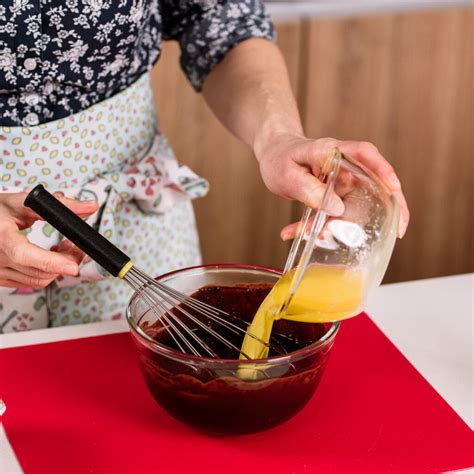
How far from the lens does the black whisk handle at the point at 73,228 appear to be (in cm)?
78

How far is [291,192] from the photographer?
911mm

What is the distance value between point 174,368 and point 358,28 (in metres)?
1.62

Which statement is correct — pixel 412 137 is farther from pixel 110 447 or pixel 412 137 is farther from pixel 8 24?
pixel 110 447

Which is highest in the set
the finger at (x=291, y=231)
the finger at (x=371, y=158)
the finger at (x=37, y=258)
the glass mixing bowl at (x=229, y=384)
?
the finger at (x=371, y=158)

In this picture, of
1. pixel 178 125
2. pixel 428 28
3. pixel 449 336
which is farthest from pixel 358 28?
pixel 449 336

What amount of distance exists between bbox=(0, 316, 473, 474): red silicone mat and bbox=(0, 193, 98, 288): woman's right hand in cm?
12

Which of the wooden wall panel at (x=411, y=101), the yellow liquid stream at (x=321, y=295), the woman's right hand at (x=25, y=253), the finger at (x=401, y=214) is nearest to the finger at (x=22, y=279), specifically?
the woman's right hand at (x=25, y=253)

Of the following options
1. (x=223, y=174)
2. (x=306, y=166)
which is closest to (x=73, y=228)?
(x=306, y=166)

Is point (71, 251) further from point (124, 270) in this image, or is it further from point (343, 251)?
point (343, 251)

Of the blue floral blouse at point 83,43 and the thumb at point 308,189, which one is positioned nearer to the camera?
the thumb at point 308,189

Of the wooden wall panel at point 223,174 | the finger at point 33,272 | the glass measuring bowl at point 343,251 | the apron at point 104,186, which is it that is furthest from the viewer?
the wooden wall panel at point 223,174

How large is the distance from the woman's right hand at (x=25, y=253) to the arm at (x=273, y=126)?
0.22 meters

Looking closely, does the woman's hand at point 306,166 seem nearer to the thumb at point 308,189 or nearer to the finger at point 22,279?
the thumb at point 308,189

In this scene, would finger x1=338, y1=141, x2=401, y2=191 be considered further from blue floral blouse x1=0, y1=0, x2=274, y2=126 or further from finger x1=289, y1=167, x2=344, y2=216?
blue floral blouse x1=0, y1=0, x2=274, y2=126
